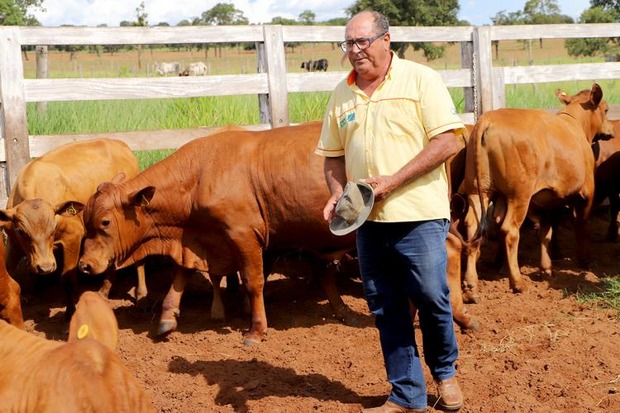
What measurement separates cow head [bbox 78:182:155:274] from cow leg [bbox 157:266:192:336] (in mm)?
524

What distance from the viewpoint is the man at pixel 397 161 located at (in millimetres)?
4855

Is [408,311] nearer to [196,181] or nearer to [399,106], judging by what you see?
[399,106]

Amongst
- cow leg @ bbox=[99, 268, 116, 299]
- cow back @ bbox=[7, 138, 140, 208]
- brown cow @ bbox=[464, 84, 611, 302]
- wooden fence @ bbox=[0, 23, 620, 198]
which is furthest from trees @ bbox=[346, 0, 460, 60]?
cow leg @ bbox=[99, 268, 116, 299]

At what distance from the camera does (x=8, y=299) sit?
23.3ft

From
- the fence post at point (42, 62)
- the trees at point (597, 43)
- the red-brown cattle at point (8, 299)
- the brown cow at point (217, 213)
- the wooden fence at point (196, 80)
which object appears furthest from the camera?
the trees at point (597, 43)

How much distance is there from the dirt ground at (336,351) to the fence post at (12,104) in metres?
1.42

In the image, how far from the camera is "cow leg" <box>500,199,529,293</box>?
876cm

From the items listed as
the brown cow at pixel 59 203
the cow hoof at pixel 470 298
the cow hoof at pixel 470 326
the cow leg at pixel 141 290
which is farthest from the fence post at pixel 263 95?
the cow hoof at pixel 470 326

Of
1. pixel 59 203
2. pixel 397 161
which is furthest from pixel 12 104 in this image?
pixel 397 161

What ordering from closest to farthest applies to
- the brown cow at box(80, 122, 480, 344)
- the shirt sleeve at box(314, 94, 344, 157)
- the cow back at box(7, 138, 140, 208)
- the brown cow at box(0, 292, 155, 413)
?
the brown cow at box(0, 292, 155, 413)
the shirt sleeve at box(314, 94, 344, 157)
the brown cow at box(80, 122, 480, 344)
the cow back at box(7, 138, 140, 208)

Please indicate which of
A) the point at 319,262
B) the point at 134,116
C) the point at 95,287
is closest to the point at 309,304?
the point at 319,262

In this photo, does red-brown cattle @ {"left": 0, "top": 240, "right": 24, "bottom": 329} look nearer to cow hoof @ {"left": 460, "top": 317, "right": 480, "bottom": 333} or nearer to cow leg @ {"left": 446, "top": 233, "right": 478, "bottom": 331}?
cow leg @ {"left": 446, "top": 233, "right": 478, "bottom": 331}

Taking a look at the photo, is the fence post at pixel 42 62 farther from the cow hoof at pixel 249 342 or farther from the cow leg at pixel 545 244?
the cow leg at pixel 545 244

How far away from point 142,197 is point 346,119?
9.83 feet
